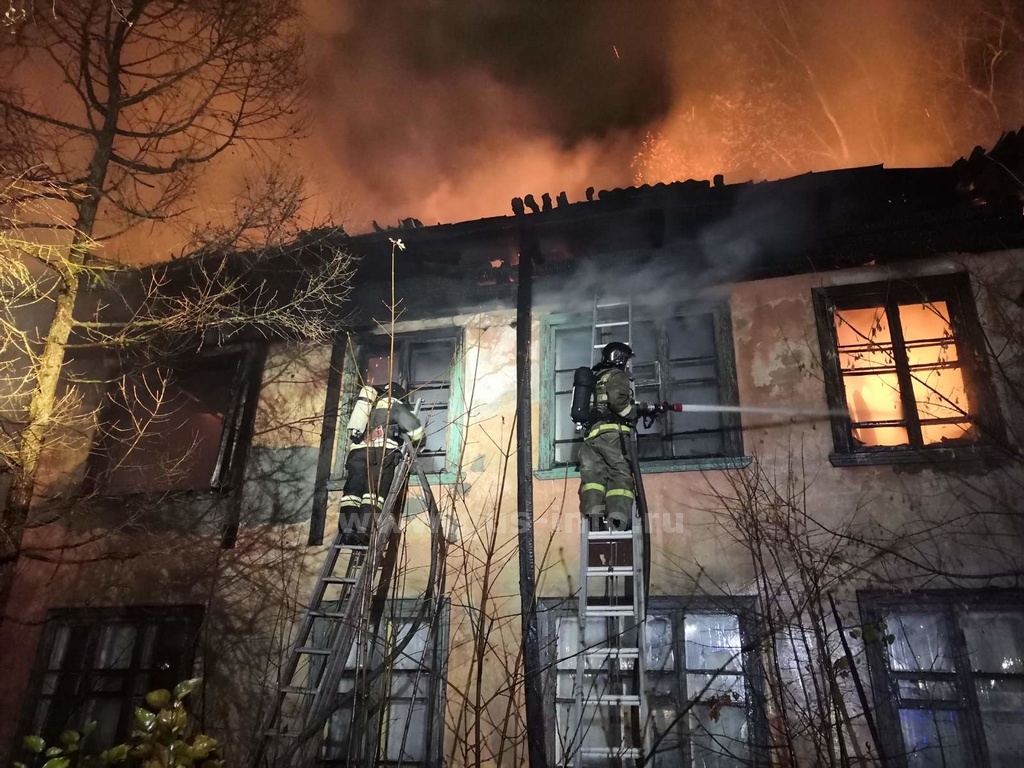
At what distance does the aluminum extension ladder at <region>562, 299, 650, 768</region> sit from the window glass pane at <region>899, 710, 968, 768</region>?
2027 mm

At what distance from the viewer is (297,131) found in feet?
26.1

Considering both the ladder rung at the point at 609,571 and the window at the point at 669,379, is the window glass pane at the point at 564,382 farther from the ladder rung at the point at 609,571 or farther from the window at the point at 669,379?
the ladder rung at the point at 609,571

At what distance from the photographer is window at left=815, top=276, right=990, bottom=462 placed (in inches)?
235

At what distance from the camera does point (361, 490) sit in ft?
21.0

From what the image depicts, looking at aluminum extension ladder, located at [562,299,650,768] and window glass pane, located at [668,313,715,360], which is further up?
window glass pane, located at [668,313,715,360]

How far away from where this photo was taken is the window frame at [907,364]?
5.74 metres

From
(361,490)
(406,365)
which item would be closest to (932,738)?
(361,490)

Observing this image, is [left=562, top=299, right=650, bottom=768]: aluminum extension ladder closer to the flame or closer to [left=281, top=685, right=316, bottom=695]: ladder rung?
[left=281, top=685, right=316, bottom=695]: ladder rung

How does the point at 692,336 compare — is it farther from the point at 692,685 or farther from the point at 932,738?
the point at 932,738

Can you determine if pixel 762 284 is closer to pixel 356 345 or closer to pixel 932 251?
pixel 932 251

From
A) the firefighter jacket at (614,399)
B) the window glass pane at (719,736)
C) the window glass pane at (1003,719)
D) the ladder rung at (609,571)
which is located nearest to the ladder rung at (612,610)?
the ladder rung at (609,571)

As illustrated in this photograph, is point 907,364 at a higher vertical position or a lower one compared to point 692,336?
lower

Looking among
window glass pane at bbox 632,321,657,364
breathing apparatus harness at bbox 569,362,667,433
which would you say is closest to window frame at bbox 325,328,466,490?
breathing apparatus harness at bbox 569,362,667,433

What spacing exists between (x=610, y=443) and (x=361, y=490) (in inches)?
100
